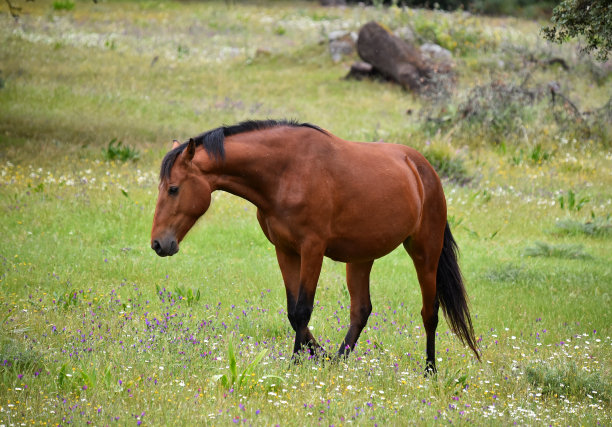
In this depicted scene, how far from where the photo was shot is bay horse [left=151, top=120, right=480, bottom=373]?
5512mm

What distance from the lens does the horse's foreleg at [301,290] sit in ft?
18.9

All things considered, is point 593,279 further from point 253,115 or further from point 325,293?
point 253,115

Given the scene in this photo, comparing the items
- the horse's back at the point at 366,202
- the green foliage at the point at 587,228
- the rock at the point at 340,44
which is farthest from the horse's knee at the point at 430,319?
the rock at the point at 340,44

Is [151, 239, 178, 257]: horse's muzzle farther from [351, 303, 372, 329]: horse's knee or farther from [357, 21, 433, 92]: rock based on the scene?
[357, 21, 433, 92]: rock

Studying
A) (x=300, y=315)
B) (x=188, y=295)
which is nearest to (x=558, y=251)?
(x=188, y=295)

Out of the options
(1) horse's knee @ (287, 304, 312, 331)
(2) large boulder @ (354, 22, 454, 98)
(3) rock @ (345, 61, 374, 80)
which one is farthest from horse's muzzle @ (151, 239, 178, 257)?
(3) rock @ (345, 61, 374, 80)

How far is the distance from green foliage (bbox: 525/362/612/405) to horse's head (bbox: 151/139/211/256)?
3237 millimetres

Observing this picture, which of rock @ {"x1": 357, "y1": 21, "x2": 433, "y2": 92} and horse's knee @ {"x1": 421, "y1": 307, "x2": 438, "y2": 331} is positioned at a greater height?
horse's knee @ {"x1": 421, "y1": 307, "x2": 438, "y2": 331}

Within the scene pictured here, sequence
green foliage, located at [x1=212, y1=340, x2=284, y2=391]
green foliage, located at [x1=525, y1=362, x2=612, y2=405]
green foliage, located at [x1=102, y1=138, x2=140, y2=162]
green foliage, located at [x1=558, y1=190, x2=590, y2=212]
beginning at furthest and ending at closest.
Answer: green foliage, located at [x1=102, y1=138, x2=140, y2=162], green foliage, located at [x1=558, y1=190, x2=590, y2=212], green foliage, located at [x1=525, y1=362, x2=612, y2=405], green foliage, located at [x1=212, y1=340, x2=284, y2=391]

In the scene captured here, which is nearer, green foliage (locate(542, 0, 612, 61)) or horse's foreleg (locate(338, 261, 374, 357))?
horse's foreleg (locate(338, 261, 374, 357))

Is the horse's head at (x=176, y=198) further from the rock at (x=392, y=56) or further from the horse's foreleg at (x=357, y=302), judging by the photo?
the rock at (x=392, y=56)

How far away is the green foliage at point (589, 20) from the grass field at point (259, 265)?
3217 mm

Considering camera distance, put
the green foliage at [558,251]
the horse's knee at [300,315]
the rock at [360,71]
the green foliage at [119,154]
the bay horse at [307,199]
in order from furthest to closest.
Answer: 1. the rock at [360,71]
2. the green foliage at [119,154]
3. the green foliage at [558,251]
4. the horse's knee at [300,315]
5. the bay horse at [307,199]

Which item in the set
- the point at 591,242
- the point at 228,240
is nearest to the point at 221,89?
the point at 228,240
